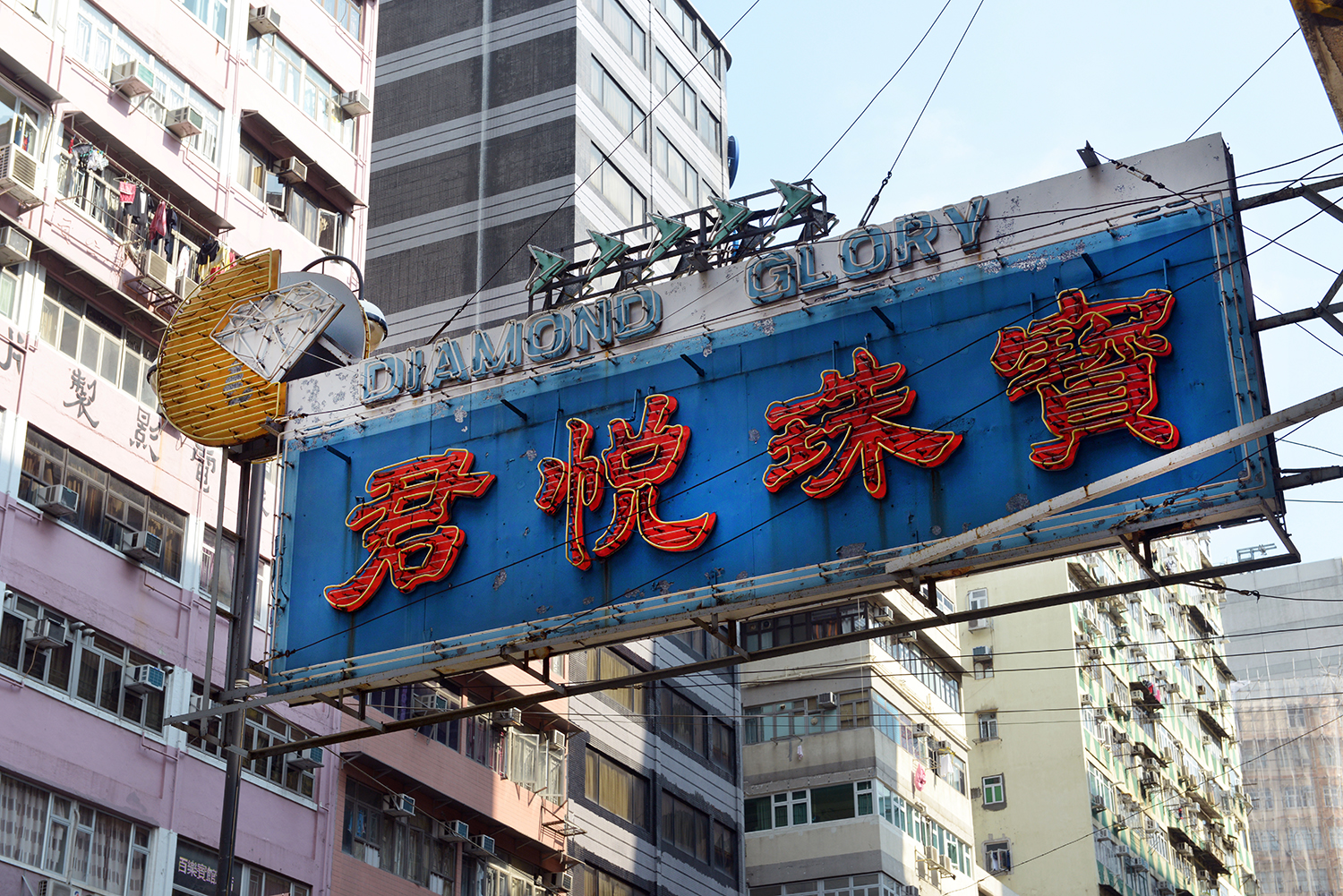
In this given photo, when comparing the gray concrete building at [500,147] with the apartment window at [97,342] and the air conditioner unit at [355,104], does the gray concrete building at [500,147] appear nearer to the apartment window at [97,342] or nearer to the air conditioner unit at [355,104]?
the air conditioner unit at [355,104]

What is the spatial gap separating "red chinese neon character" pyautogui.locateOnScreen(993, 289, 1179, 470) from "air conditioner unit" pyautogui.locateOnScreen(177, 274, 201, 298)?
1919 centimetres

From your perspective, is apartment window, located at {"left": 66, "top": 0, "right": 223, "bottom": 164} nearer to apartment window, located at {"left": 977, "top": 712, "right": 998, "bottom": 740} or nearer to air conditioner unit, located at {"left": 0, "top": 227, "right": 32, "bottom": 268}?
air conditioner unit, located at {"left": 0, "top": 227, "right": 32, "bottom": 268}

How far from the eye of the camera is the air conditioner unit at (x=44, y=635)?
94.2 feet

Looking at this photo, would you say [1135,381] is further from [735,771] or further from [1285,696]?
[1285,696]

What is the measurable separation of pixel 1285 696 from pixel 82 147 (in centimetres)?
9215

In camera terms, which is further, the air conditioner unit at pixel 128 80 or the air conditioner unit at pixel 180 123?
the air conditioner unit at pixel 180 123

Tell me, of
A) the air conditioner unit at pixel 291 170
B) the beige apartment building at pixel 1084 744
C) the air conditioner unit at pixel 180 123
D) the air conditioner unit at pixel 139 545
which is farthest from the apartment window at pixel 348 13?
the beige apartment building at pixel 1084 744

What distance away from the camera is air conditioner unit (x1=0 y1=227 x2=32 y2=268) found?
29.9m

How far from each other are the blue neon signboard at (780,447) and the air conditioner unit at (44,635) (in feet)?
21.1

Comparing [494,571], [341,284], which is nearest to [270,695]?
[494,571]

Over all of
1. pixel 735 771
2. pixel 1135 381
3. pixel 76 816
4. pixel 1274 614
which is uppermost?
pixel 1274 614

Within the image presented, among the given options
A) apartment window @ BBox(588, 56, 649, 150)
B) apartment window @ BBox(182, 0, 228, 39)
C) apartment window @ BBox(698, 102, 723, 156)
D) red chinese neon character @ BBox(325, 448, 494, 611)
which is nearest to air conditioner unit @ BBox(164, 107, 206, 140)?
apartment window @ BBox(182, 0, 228, 39)

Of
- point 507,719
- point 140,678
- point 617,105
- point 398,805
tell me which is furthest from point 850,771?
point 140,678

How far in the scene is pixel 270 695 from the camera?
23.1 m
